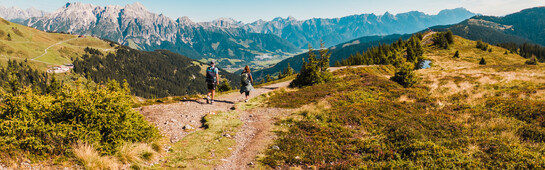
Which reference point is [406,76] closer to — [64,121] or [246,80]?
[246,80]

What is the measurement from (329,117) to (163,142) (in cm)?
931

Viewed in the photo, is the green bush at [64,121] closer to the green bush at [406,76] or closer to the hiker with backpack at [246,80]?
the hiker with backpack at [246,80]

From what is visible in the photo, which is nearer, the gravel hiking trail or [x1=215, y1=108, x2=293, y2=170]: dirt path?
[x1=215, y1=108, x2=293, y2=170]: dirt path

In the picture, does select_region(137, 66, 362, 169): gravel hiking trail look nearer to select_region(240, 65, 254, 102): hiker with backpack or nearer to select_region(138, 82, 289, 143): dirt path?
select_region(138, 82, 289, 143): dirt path

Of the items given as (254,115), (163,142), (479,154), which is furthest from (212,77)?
(479,154)

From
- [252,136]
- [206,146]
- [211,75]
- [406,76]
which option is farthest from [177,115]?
[406,76]

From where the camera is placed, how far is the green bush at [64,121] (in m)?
6.09

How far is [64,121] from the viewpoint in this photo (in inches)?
278

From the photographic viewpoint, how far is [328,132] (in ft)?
38.7

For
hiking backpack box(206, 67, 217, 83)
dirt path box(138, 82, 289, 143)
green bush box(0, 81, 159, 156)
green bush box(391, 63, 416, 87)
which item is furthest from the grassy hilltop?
green bush box(391, 63, 416, 87)

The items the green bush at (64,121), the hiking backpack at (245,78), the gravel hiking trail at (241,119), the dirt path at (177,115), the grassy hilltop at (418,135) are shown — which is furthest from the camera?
the hiking backpack at (245,78)

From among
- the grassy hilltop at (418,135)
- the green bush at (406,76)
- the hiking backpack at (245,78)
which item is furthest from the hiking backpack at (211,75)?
the green bush at (406,76)

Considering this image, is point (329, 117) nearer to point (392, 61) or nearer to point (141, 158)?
point (141, 158)

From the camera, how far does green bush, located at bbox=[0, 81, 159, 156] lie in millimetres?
6090
